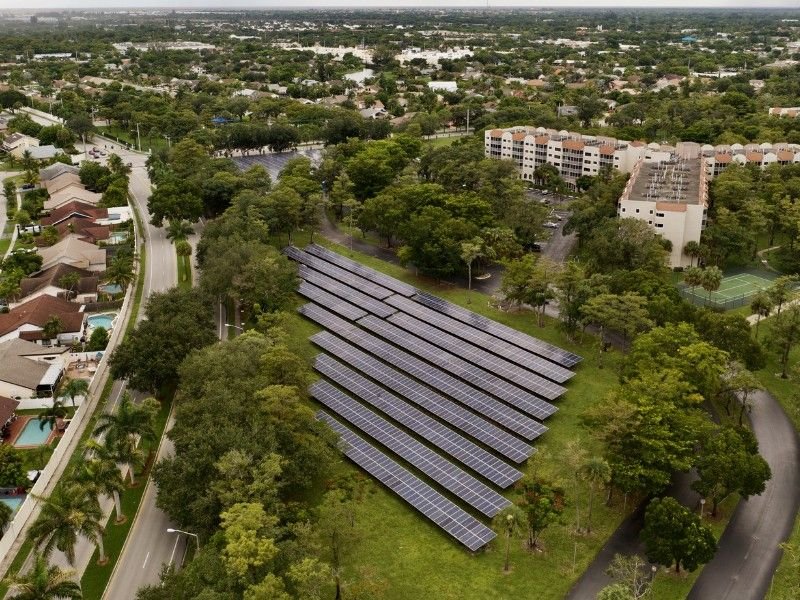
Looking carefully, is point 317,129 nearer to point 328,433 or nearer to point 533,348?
point 533,348

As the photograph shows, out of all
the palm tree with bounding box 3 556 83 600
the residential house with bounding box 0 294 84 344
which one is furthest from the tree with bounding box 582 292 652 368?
the residential house with bounding box 0 294 84 344

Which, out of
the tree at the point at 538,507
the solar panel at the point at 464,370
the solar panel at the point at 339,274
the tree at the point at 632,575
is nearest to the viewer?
the tree at the point at 632,575

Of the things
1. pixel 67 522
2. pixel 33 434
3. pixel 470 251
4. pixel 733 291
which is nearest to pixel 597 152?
pixel 733 291

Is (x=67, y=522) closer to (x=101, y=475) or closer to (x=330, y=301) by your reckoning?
(x=101, y=475)

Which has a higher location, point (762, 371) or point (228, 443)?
point (228, 443)

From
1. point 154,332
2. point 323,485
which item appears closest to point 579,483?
point 323,485

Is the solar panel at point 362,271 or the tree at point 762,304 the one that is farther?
the solar panel at point 362,271

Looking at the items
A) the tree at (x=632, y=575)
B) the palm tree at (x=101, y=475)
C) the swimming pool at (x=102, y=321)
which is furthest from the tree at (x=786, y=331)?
the swimming pool at (x=102, y=321)

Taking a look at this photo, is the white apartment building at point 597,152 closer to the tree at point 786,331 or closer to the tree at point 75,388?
the tree at point 786,331
